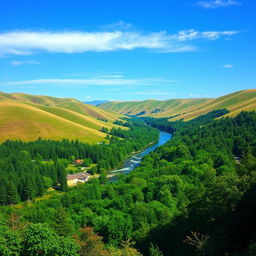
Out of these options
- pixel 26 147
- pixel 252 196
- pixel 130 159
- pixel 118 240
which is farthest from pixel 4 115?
pixel 252 196

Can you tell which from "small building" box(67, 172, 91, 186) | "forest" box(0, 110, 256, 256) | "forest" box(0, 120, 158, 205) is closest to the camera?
"forest" box(0, 110, 256, 256)

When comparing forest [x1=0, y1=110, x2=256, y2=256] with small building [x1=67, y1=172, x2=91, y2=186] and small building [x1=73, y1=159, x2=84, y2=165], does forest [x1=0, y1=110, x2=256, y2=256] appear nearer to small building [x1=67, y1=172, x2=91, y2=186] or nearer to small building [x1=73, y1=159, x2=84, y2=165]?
small building [x1=67, y1=172, x2=91, y2=186]

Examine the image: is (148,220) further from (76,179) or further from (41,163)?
(41,163)

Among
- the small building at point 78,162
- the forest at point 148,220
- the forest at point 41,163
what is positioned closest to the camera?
the forest at point 148,220

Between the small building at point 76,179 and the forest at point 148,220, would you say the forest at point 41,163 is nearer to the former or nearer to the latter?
the forest at point 148,220

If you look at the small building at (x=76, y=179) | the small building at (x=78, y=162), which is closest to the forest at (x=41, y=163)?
the small building at (x=78, y=162)

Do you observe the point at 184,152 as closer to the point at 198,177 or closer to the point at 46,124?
the point at 198,177

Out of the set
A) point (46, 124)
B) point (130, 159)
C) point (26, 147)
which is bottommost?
point (130, 159)

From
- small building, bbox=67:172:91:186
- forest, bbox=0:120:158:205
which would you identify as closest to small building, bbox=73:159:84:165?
forest, bbox=0:120:158:205

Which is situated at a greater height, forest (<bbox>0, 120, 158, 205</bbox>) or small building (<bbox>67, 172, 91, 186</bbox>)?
forest (<bbox>0, 120, 158, 205</bbox>)

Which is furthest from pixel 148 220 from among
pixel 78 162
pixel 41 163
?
pixel 78 162

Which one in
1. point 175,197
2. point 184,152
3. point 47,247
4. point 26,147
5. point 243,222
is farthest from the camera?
point 26,147
